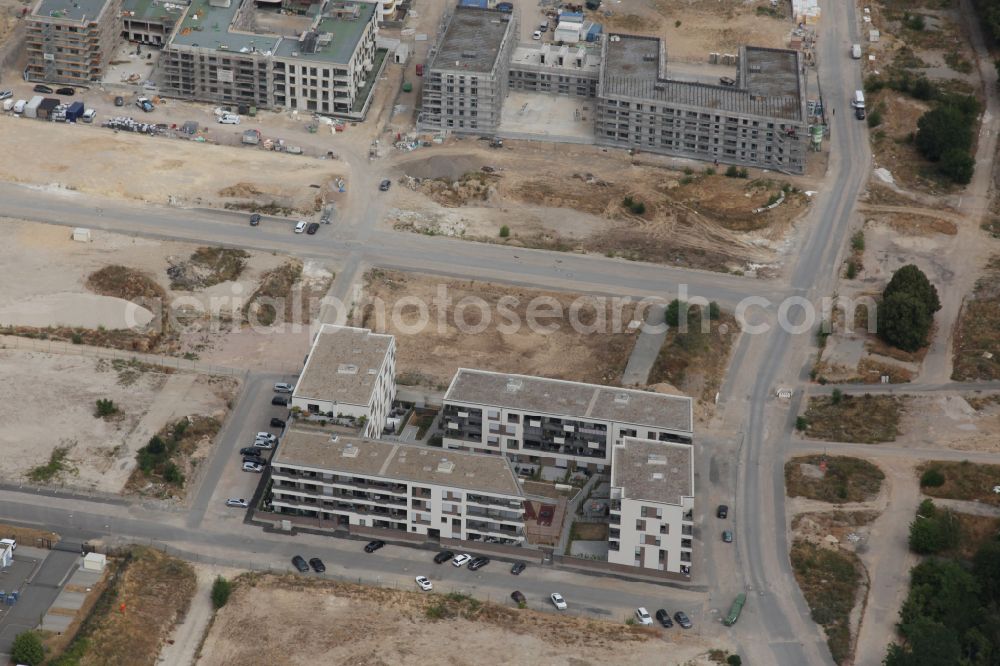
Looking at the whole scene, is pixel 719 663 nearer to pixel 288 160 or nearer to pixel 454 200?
pixel 454 200

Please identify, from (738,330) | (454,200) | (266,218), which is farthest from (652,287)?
(266,218)

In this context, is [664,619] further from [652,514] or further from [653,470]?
[653,470]

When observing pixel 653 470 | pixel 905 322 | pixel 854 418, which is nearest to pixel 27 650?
pixel 653 470

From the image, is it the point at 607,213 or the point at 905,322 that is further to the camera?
the point at 607,213

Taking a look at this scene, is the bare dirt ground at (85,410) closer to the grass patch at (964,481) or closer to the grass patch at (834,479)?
the grass patch at (834,479)

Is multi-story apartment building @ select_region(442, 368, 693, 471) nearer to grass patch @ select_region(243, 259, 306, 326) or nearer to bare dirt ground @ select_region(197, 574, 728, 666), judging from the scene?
bare dirt ground @ select_region(197, 574, 728, 666)

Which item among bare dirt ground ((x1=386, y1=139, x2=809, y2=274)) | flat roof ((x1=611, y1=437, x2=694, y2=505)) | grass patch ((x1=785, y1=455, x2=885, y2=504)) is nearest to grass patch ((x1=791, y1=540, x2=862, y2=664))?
grass patch ((x1=785, y1=455, x2=885, y2=504))
